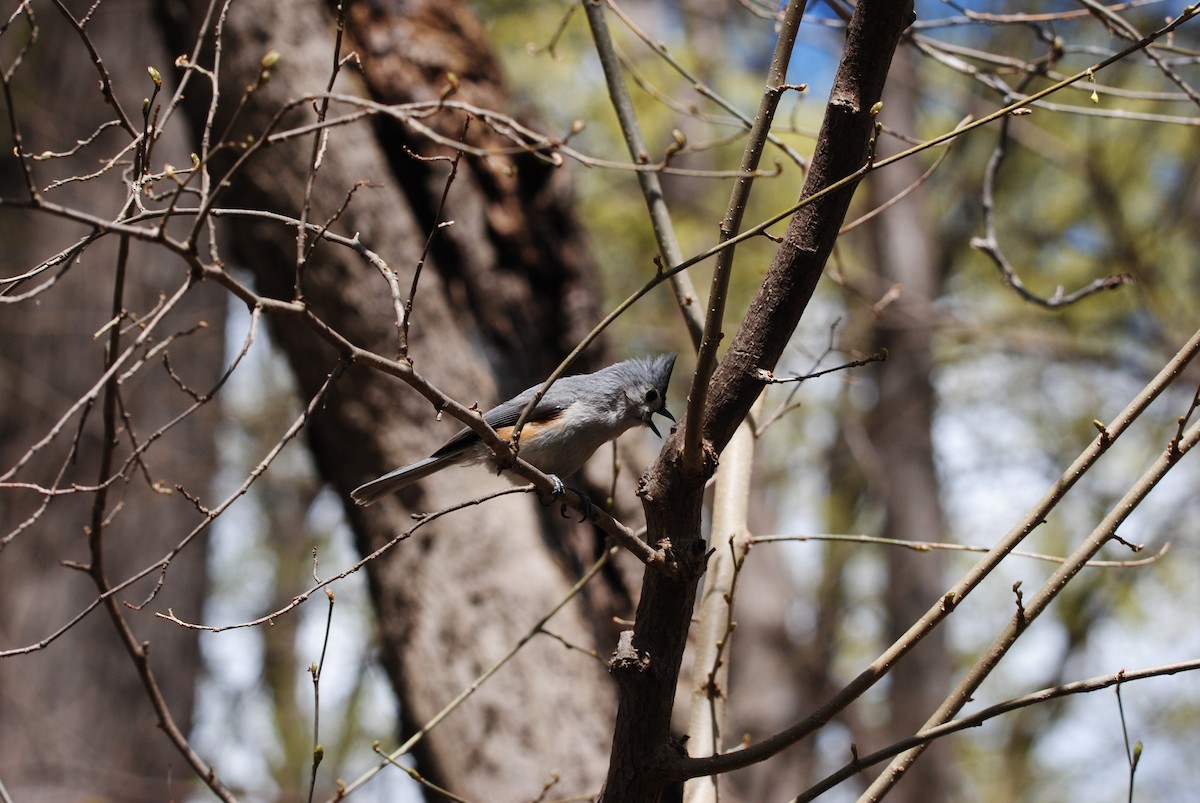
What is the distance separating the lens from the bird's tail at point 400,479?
3.60 m

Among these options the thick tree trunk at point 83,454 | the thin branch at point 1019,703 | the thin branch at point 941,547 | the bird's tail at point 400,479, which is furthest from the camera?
the thick tree trunk at point 83,454

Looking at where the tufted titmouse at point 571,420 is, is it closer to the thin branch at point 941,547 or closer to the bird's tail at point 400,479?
the bird's tail at point 400,479

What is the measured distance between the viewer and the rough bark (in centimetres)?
A: 440

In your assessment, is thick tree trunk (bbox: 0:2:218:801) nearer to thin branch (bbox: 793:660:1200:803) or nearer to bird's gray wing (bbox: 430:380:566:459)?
bird's gray wing (bbox: 430:380:566:459)

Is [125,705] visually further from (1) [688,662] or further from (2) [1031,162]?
(2) [1031,162]

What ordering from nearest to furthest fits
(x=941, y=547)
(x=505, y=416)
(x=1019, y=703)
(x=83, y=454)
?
(x=1019, y=703) → (x=941, y=547) → (x=505, y=416) → (x=83, y=454)

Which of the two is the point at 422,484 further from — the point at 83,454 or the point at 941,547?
the point at 83,454

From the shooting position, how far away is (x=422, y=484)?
468cm

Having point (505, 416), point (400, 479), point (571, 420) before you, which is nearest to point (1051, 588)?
point (571, 420)

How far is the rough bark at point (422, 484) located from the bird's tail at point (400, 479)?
2.77 feet

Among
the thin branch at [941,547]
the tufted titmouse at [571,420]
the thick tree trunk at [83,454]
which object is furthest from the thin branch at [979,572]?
the thick tree trunk at [83,454]

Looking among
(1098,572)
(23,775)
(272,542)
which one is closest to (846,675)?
(1098,572)

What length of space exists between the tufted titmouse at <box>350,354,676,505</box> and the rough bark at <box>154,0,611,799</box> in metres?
0.89

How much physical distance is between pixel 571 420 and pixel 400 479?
0.68m
